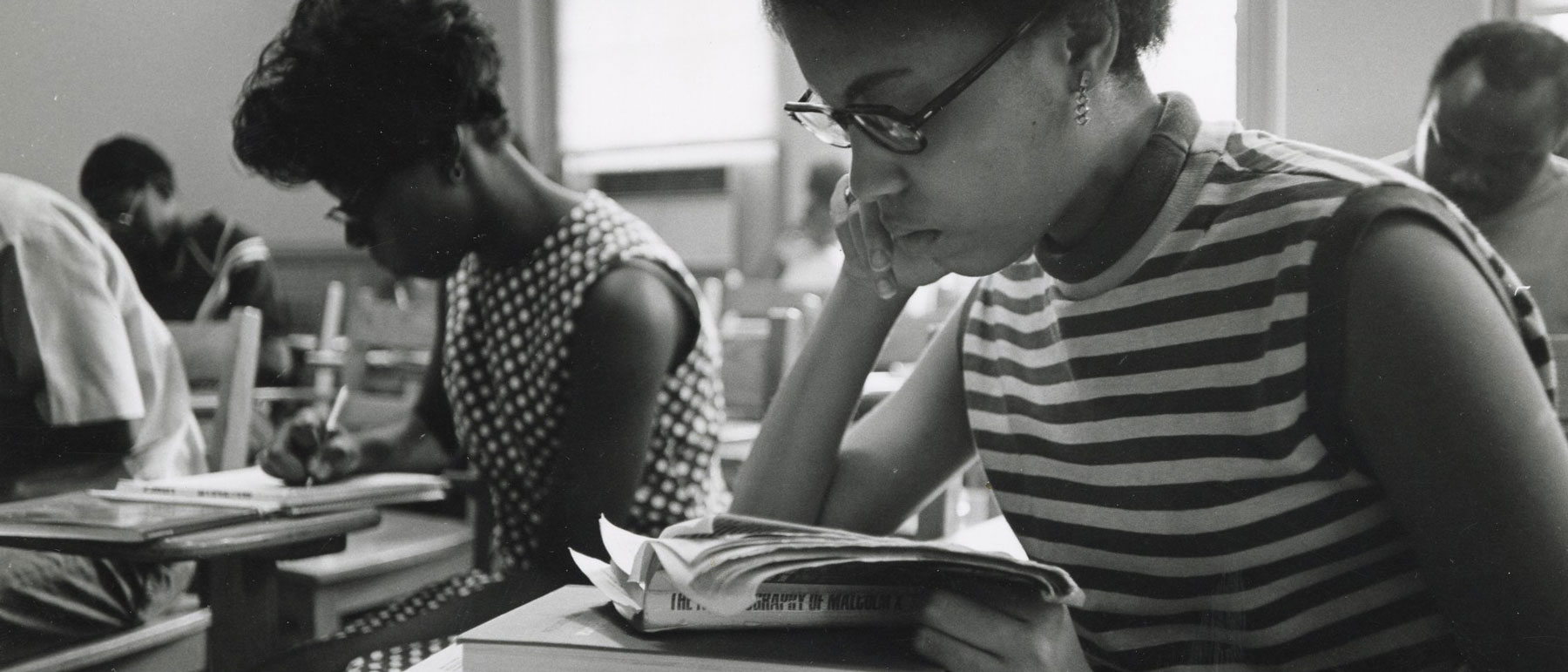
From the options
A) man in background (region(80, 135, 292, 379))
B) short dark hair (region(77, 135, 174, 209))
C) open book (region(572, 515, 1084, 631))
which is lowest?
open book (region(572, 515, 1084, 631))

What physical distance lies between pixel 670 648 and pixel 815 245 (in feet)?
14.5

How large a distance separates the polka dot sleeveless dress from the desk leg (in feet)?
0.52

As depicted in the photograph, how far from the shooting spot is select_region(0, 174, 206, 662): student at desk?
95cm

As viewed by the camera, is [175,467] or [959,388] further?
[175,467]

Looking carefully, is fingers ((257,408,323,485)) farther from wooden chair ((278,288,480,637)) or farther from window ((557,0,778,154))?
window ((557,0,778,154))

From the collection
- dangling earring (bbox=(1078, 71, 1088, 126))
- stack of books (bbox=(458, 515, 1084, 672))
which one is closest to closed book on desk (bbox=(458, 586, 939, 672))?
stack of books (bbox=(458, 515, 1084, 672))

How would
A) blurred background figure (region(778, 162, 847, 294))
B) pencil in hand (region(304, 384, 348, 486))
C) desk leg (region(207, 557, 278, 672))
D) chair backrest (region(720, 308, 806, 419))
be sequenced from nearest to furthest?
desk leg (region(207, 557, 278, 672)) < pencil in hand (region(304, 384, 348, 486)) < chair backrest (region(720, 308, 806, 419)) < blurred background figure (region(778, 162, 847, 294))

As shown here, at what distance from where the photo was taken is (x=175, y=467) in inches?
47.4

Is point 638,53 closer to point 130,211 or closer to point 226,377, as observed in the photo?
point 226,377

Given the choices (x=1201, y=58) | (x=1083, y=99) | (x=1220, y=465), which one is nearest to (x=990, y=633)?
(x=1220, y=465)

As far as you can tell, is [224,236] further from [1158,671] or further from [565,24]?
[1158,671]

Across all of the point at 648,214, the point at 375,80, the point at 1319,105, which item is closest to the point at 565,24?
the point at 375,80

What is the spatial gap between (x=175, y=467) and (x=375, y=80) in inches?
20.3

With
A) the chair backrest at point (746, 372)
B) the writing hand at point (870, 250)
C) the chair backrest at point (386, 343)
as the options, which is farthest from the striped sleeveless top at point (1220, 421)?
the chair backrest at point (386, 343)
